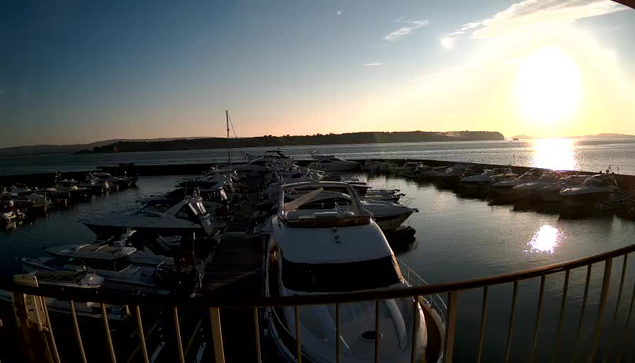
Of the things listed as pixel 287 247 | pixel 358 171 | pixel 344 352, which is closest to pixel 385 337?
pixel 344 352

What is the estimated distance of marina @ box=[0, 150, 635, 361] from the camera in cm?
1020

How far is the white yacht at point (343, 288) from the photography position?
539 cm

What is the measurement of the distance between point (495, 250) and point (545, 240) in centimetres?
430

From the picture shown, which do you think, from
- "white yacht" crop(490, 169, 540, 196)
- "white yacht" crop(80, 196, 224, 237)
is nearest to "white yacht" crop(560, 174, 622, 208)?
"white yacht" crop(490, 169, 540, 196)

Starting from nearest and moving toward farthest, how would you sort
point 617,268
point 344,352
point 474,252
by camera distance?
point 344,352 → point 617,268 → point 474,252

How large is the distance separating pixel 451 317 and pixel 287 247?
193 inches

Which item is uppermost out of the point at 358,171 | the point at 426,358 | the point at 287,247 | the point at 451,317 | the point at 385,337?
the point at 451,317

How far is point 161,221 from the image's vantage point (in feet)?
62.9

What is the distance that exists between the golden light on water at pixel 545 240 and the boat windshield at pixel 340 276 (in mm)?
15953

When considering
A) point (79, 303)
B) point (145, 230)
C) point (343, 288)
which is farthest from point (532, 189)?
point (79, 303)

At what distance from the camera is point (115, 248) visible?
14.4m

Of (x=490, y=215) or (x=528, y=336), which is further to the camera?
(x=490, y=215)

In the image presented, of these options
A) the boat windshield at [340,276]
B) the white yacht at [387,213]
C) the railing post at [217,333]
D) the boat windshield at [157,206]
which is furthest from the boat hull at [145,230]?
the railing post at [217,333]

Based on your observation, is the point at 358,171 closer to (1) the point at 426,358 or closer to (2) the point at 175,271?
(2) the point at 175,271
